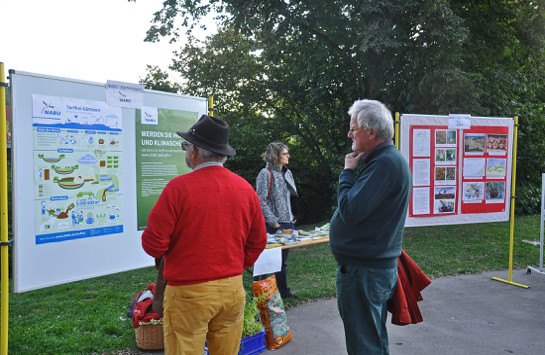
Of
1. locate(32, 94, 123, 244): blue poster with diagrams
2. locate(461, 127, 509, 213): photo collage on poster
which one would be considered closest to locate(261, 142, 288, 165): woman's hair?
locate(32, 94, 123, 244): blue poster with diagrams

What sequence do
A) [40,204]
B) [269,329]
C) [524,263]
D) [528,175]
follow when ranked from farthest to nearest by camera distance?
1. [528,175]
2. [524,263]
3. [269,329]
4. [40,204]

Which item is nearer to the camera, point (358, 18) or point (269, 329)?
point (269, 329)

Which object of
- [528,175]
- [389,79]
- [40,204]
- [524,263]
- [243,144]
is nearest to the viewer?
[40,204]

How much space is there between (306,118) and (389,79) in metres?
2.94

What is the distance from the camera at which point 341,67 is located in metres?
11.4

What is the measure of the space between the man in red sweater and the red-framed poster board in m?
3.36

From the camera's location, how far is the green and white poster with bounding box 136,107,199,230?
364 cm

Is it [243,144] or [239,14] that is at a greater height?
[239,14]

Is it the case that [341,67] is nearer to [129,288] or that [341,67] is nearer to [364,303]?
[129,288]

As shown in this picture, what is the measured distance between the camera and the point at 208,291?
87.0 inches

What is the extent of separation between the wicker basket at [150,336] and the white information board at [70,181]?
0.56 metres

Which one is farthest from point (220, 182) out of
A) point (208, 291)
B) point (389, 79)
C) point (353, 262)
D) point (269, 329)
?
point (389, 79)

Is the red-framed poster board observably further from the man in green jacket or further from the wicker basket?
the wicker basket

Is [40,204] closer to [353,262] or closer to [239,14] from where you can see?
[353,262]
